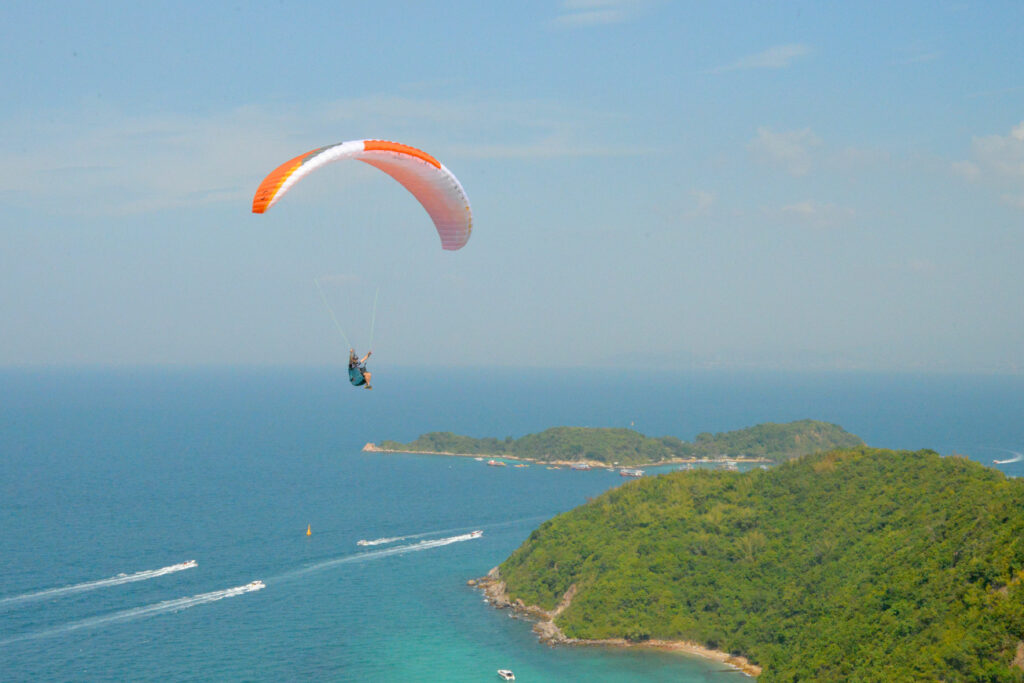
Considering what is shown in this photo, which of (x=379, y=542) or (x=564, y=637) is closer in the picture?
(x=564, y=637)

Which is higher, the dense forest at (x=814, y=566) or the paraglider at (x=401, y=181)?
the paraglider at (x=401, y=181)

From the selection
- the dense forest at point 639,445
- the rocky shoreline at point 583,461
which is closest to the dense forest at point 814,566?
the rocky shoreline at point 583,461

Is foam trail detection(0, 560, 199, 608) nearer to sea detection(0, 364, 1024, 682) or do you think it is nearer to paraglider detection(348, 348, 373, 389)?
sea detection(0, 364, 1024, 682)

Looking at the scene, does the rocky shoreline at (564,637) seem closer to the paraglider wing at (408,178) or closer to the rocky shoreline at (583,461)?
the paraglider wing at (408,178)

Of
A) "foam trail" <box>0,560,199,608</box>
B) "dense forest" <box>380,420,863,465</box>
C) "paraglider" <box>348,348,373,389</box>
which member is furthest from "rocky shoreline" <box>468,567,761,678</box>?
"dense forest" <box>380,420,863,465</box>

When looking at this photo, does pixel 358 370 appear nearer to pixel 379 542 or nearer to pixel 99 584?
pixel 99 584

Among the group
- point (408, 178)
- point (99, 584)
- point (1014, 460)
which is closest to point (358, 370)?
point (408, 178)
